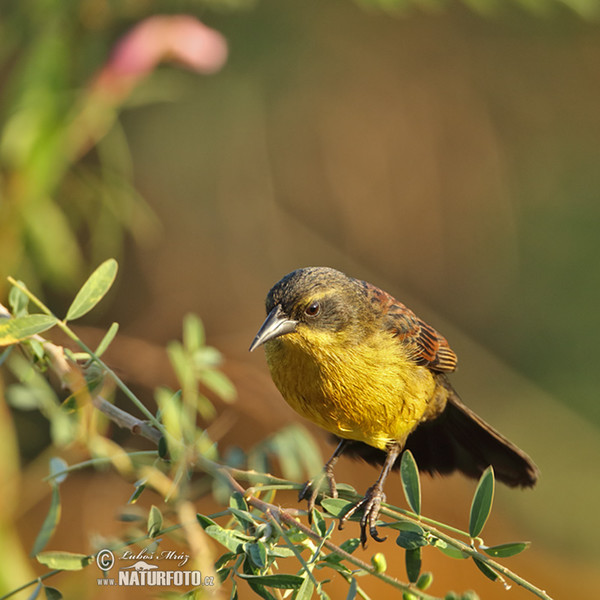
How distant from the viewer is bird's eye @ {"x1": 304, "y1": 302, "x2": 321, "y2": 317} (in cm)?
307

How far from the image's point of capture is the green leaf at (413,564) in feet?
6.37

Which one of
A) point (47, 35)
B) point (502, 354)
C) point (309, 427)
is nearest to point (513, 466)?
point (47, 35)

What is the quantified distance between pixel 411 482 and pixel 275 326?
39.7 inches

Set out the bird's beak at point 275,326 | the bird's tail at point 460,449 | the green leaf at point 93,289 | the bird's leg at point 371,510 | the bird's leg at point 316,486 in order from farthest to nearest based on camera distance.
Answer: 1. the bird's tail at point 460,449
2. the bird's beak at point 275,326
3. the bird's leg at point 371,510
4. the bird's leg at point 316,486
5. the green leaf at point 93,289

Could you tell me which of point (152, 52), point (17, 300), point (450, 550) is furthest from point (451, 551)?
point (152, 52)

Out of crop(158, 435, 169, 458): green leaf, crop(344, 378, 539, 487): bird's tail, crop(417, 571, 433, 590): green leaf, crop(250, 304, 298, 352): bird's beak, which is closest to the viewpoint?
crop(417, 571, 433, 590): green leaf

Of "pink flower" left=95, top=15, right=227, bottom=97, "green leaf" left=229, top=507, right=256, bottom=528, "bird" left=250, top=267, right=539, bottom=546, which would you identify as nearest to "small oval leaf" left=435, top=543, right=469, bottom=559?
"green leaf" left=229, top=507, right=256, bottom=528

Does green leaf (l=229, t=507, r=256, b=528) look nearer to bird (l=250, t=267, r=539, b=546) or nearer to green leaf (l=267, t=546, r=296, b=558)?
green leaf (l=267, t=546, r=296, b=558)

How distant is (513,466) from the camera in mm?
3404

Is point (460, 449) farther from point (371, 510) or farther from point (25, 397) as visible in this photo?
point (25, 397)

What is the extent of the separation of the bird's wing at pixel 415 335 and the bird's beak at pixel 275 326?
22.9 inches

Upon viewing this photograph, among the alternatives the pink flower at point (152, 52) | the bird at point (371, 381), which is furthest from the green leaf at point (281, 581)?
the pink flower at point (152, 52)

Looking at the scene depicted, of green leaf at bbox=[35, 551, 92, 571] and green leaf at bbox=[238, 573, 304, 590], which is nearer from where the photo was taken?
green leaf at bbox=[238, 573, 304, 590]

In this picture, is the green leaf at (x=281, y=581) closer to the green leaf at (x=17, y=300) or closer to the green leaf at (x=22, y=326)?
the green leaf at (x=22, y=326)
